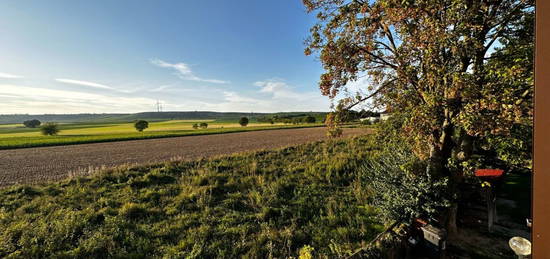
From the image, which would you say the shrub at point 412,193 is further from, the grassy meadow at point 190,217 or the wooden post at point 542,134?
the wooden post at point 542,134

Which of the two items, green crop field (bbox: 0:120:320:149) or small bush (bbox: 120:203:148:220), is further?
green crop field (bbox: 0:120:320:149)

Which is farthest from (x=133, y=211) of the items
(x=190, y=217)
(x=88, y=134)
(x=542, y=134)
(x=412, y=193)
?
(x=88, y=134)

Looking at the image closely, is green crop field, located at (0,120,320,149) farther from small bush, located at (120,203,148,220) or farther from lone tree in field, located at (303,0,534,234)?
lone tree in field, located at (303,0,534,234)

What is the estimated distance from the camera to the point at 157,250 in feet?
15.5

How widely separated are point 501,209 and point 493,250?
2915 mm

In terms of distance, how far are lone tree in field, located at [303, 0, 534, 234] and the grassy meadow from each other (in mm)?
2820

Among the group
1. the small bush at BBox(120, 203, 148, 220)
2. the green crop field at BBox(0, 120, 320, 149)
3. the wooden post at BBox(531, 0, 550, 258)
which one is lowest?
the small bush at BBox(120, 203, 148, 220)

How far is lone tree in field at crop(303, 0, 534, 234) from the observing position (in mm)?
3396

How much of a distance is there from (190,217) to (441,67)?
7512 mm

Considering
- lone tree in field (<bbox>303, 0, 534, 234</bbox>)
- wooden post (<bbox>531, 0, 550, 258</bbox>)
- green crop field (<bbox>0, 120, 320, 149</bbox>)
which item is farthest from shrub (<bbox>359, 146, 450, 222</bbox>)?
green crop field (<bbox>0, 120, 320, 149</bbox>)

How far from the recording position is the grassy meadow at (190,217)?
4.72 meters

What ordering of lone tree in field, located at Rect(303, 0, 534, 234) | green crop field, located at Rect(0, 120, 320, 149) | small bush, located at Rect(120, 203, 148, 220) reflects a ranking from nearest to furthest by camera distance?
lone tree in field, located at Rect(303, 0, 534, 234) < small bush, located at Rect(120, 203, 148, 220) < green crop field, located at Rect(0, 120, 320, 149)

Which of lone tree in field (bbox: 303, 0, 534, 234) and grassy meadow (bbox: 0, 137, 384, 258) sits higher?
lone tree in field (bbox: 303, 0, 534, 234)

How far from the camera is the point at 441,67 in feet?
12.8
